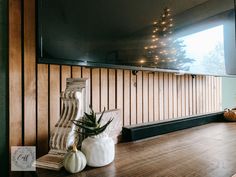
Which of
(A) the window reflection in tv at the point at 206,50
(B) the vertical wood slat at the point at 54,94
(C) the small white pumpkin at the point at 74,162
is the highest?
(A) the window reflection in tv at the point at 206,50

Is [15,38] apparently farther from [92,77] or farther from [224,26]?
[224,26]

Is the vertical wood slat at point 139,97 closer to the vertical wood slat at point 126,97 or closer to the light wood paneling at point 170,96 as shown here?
the vertical wood slat at point 126,97

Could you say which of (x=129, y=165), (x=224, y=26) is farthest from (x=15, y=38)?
(x=224, y=26)

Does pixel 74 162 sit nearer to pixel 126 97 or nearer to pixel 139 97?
pixel 126 97

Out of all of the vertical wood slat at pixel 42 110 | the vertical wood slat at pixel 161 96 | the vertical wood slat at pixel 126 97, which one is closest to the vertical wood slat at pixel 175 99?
the vertical wood slat at pixel 161 96

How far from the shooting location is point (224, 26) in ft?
6.61

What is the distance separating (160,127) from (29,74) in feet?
3.19

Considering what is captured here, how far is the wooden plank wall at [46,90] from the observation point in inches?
38.9

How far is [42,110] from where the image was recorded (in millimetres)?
1071

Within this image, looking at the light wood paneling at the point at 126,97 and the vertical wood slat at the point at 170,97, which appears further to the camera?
the vertical wood slat at the point at 170,97

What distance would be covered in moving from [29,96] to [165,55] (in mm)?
927

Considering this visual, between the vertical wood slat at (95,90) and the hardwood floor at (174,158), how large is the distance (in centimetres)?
28

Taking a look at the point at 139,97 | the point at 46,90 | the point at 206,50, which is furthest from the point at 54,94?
the point at 206,50

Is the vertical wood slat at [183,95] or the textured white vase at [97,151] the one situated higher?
the vertical wood slat at [183,95]
